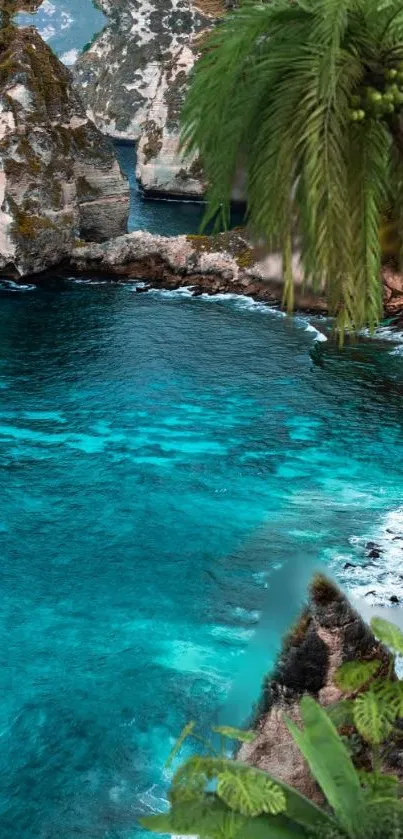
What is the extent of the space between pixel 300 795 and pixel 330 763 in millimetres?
575

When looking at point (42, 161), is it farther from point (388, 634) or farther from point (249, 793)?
point (249, 793)

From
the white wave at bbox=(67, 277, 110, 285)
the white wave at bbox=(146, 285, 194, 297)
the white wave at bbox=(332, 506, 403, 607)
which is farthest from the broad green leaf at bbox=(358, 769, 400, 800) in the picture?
the white wave at bbox=(67, 277, 110, 285)

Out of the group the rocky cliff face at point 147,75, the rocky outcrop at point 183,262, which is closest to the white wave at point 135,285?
the rocky outcrop at point 183,262

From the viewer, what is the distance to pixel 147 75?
409 ft

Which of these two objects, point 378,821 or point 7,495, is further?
point 7,495

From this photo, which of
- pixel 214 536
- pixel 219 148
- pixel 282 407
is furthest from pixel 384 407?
pixel 219 148

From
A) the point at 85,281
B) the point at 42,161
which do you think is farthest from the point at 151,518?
the point at 42,161

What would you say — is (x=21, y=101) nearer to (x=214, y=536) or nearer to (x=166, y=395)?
(x=166, y=395)

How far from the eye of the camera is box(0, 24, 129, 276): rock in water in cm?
5447

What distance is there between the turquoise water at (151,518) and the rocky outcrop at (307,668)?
36.3 inches

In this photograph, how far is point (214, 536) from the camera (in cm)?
2658

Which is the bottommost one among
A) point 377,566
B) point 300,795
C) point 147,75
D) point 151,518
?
point 151,518

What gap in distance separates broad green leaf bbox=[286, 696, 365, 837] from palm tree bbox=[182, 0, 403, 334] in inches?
233

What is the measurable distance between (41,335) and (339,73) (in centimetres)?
3990
